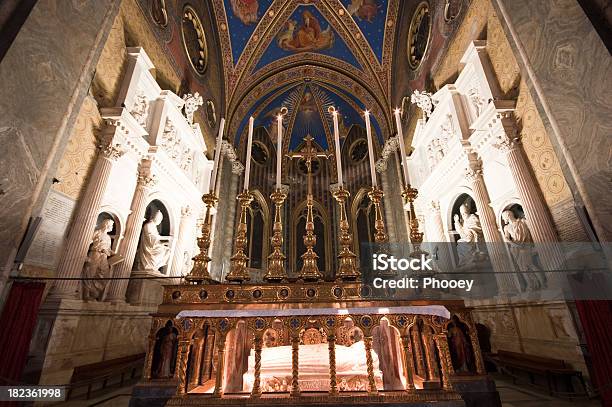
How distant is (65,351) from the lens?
384cm

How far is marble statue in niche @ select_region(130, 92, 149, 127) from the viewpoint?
5998 mm

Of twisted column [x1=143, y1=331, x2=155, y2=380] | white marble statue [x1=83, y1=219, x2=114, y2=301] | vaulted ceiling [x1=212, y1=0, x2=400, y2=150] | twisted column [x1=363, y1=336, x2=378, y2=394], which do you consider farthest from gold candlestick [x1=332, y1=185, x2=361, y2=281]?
vaulted ceiling [x1=212, y1=0, x2=400, y2=150]

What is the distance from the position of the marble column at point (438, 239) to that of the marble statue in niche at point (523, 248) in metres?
2.27

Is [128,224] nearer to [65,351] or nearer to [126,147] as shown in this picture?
[126,147]

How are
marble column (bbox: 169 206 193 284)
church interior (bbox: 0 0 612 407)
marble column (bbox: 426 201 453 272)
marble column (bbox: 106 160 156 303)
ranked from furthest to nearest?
marble column (bbox: 169 206 193 284), marble column (bbox: 426 201 453 272), marble column (bbox: 106 160 156 303), church interior (bbox: 0 0 612 407)

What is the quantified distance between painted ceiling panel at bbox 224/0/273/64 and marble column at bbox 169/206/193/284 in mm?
8240

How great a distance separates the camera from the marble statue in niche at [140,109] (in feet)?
19.7

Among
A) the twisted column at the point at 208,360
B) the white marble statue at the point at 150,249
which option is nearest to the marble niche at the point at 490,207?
the twisted column at the point at 208,360

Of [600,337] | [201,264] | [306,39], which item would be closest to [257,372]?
[201,264]

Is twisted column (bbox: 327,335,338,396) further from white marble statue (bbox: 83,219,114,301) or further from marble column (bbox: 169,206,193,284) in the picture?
marble column (bbox: 169,206,193,284)

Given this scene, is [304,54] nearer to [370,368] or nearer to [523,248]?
[523,248]

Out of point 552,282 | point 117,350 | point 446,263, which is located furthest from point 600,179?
point 117,350

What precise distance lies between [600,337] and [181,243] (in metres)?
8.56

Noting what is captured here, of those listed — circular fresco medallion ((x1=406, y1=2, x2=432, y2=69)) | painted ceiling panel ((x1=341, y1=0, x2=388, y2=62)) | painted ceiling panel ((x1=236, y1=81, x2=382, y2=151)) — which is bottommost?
circular fresco medallion ((x1=406, y1=2, x2=432, y2=69))
